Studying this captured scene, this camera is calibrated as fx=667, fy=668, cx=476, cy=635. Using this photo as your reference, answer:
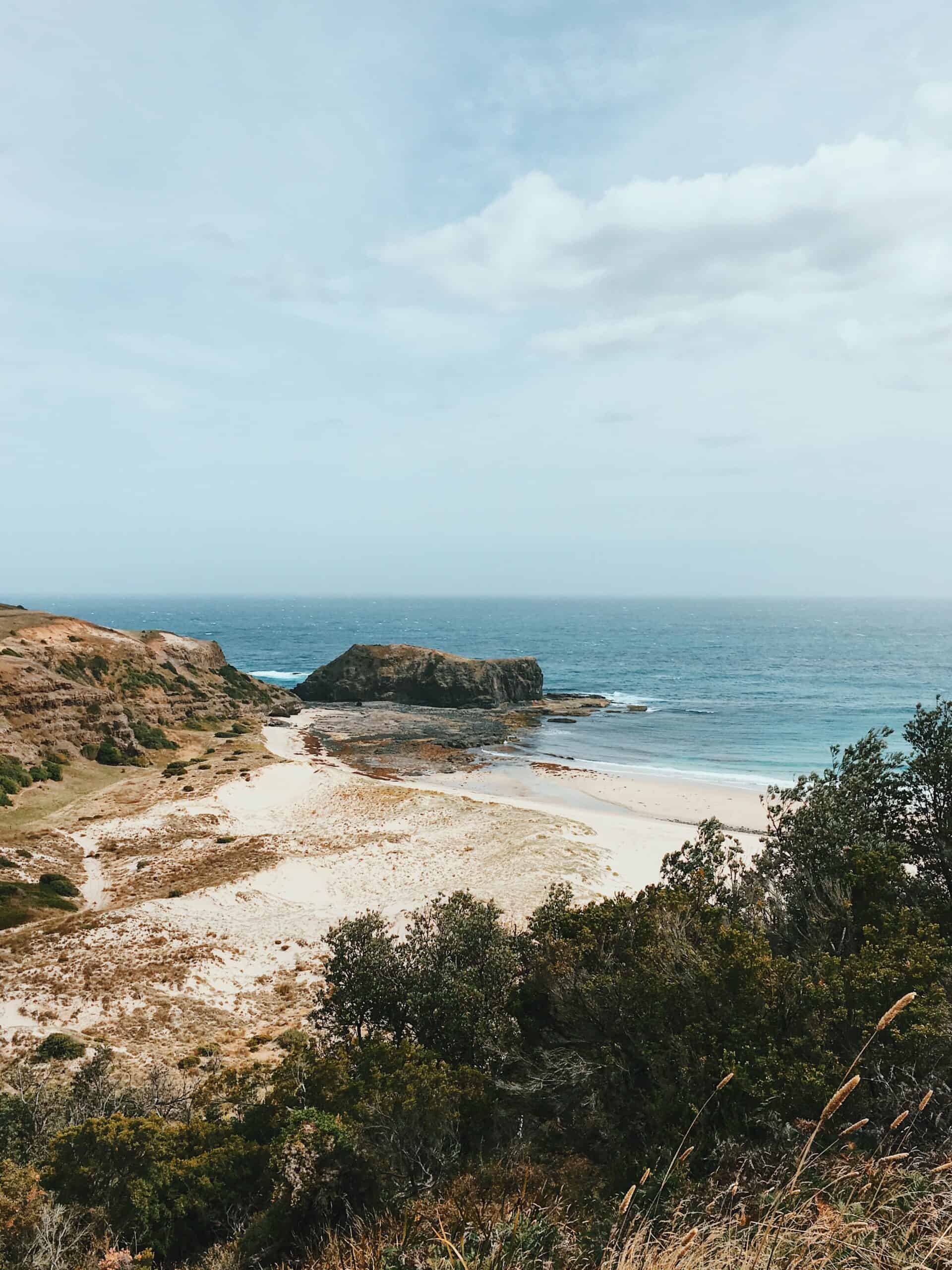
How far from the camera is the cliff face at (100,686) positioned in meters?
44.2

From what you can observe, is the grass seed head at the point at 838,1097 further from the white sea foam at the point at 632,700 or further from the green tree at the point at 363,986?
the white sea foam at the point at 632,700

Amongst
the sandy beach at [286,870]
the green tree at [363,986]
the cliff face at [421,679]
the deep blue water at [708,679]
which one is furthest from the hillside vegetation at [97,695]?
the green tree at [363,986]

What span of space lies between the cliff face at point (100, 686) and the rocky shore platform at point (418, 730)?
927 centimetres

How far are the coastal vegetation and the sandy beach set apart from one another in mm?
3398

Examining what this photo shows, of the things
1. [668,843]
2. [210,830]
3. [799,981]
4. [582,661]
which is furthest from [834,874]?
[582,661]

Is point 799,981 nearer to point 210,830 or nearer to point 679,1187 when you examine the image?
point 679,1187

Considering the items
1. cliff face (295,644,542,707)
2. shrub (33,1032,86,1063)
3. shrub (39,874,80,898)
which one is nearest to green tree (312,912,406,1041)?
shrub (33,1032,86,1063)

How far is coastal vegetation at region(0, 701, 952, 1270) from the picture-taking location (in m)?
5.56

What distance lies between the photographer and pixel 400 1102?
9.90 meters

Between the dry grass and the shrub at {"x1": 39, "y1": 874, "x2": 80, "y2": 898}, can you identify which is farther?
the shrub at {"x1": 39, "y1": 874, "x2": 80, "y2": 898}

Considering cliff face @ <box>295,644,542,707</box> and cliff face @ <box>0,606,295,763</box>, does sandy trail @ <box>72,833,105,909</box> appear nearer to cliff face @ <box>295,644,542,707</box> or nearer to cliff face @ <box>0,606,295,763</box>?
cliff face @ <box>0,606,295,763</box>

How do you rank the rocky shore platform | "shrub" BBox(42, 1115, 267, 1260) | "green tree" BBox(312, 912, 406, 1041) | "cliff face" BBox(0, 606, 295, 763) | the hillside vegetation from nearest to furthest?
"shrub" BBox(42, 1115, 267, 1260) → "green tree" BBox(312, 912, 406, 1041) → the hillside vegetation → "cliff face" BBox(0, 606, 295, 763) → the rocky shore platform

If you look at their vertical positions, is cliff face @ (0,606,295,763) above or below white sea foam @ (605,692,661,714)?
above

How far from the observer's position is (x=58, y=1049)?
52.1 ft
